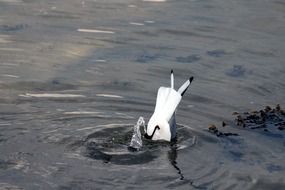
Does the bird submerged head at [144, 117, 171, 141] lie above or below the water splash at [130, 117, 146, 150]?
above

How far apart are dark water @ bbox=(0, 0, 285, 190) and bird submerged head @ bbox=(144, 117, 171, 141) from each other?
14cm

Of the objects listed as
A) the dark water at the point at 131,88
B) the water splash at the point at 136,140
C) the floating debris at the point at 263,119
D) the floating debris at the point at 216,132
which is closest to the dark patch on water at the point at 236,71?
the dark water at the point at 131,88

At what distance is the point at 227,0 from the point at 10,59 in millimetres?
5846

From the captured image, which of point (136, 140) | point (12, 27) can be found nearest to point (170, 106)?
point (136, 140)

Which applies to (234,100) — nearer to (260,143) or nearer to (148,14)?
(260,143)

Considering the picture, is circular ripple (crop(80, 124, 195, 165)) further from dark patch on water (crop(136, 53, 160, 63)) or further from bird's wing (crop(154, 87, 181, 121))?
dark patch on water (crop(136, 53, 160, 63))

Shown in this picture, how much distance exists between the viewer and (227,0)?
651 inches

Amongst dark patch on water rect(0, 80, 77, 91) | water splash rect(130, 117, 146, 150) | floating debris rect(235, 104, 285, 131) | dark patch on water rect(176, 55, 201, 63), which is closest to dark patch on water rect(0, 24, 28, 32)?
dark patch on water rect(0, 80, 77, 91)

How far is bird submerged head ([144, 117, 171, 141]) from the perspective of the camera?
9.27m

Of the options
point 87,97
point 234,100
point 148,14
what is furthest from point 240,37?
point 87,97

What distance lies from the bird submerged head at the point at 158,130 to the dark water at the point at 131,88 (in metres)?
0.14

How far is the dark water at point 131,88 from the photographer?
870 cm

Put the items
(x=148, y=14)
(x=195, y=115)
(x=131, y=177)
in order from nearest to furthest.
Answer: (x=131, y=177) < (x=195, y=115) < (x=148, y=14)

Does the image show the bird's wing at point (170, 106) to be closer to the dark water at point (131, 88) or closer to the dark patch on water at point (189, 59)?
the dark water at point (131, 88)
